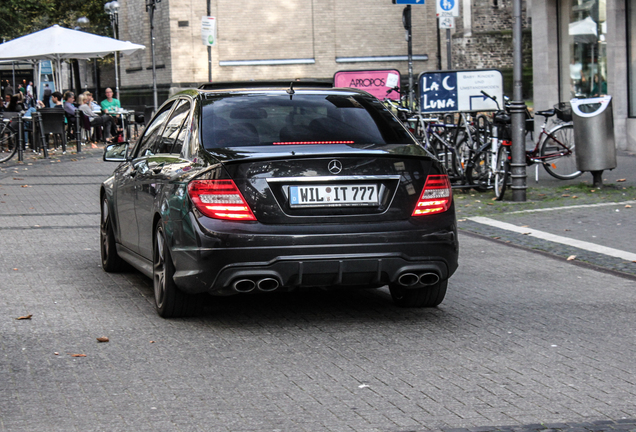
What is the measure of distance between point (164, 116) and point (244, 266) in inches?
83.1

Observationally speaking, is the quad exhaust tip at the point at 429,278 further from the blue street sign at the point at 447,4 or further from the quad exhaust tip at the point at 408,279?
the blue street sign at the point at 447,4

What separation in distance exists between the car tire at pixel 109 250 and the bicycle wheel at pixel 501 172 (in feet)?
20.5

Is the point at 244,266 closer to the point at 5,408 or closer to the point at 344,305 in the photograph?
the point at 344,305

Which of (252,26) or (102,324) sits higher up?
(252,26)

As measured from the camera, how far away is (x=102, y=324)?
6133 mm

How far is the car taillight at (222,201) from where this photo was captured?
224 inches

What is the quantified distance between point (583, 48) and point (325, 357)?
17.6 m

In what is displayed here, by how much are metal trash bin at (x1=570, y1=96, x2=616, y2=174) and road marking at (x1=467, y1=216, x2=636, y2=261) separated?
2.71m

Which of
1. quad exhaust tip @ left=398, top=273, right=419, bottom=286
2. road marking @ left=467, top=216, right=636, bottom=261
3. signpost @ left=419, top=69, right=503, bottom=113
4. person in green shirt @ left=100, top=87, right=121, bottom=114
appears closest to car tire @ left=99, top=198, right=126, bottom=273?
Result: quad exhaust tip @ left=398, top=273, right=419, bottom=286

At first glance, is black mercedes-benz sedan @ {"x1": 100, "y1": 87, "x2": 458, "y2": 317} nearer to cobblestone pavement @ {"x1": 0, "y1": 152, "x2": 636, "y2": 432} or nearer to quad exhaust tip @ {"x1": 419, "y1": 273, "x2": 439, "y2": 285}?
quad exhaust tip @ {"x1": 419, "y1": 273, "x2": 439, "y2": 285}

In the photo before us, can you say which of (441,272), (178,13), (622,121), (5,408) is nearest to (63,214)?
(441,272)

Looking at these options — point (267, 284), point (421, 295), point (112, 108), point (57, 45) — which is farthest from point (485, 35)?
point (267, 284)

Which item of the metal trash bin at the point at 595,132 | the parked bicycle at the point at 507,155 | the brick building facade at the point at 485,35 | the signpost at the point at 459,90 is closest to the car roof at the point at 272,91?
the parked bicycle at the point at 507,155

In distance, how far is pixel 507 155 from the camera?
13.0m
